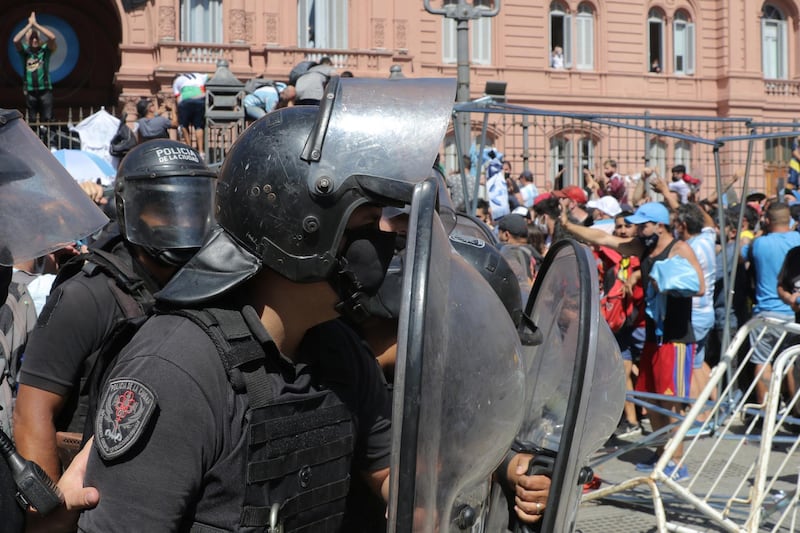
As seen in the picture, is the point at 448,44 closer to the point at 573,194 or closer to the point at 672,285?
the point at 573,194

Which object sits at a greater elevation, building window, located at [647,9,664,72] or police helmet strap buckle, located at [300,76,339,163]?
building window, located at [647,9,664,72]

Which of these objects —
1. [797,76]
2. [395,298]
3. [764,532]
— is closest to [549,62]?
[797,76]

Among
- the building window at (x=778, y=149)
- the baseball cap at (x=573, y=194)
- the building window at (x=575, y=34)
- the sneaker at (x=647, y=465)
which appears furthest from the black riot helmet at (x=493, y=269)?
the building window at (x=575, y=34)

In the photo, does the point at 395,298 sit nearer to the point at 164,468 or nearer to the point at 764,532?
the point at 164,468

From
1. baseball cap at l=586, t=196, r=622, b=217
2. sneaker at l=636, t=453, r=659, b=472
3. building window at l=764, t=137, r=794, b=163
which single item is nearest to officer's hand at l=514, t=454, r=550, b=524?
sneaker at l=636, t=453, r=659, b=472

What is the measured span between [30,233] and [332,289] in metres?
0.85

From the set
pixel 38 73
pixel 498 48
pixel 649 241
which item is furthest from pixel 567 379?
pixel 498 48

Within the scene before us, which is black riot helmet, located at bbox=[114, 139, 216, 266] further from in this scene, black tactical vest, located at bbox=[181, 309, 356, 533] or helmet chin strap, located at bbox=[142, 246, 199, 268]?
black tactical vest, located at bbox=[181, 309, 356, 533]

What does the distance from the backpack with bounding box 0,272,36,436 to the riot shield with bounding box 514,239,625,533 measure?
1.78m

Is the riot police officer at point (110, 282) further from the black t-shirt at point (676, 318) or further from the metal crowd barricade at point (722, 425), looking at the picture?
the black t-shirt at point (676, 318)

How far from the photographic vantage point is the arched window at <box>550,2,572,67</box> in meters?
28.2

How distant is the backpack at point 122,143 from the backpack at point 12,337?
6285mm

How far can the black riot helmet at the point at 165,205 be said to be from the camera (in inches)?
127

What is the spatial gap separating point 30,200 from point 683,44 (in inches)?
1187
